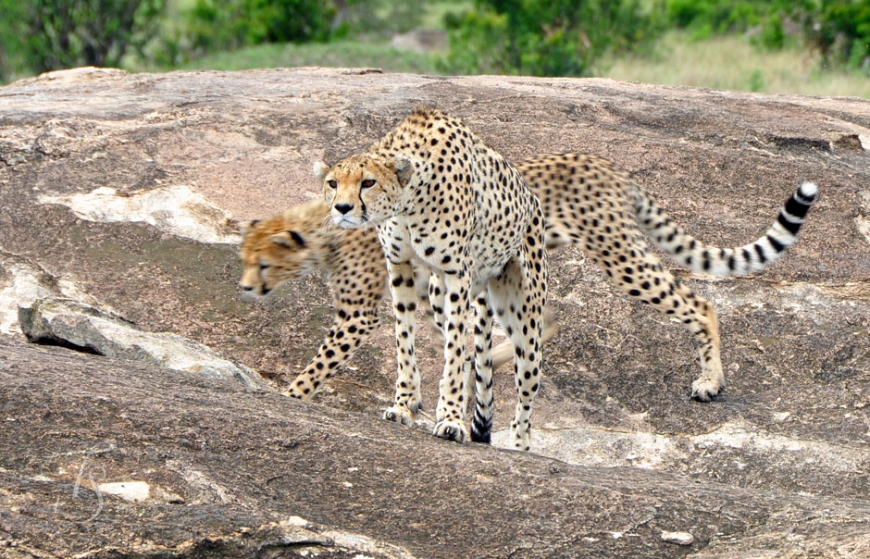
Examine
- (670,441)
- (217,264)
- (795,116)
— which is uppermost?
(795,116)

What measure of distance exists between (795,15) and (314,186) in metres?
11.8

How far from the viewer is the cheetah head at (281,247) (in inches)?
242

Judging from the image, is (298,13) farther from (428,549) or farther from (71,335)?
(428,549)

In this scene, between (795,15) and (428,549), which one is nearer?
(428,549)

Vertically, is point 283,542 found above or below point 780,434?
above

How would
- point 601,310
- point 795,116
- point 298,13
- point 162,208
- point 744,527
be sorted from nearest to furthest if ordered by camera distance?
point 744,527 < point 601,310 < point 162,208 < point 795,116 < point 298,13

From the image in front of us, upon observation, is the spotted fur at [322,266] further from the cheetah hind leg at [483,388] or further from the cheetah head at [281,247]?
the cheetah hind leg at [483,388]

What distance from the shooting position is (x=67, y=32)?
60.3ft

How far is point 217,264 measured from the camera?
744cm

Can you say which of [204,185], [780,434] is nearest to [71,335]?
[204,185]

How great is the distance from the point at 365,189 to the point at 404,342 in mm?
958

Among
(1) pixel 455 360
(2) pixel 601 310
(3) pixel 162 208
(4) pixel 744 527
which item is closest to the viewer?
(4) pixel 744 527

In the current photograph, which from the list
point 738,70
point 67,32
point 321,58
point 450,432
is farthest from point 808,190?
point 67,32

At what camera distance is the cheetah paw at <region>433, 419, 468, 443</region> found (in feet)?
17.6
